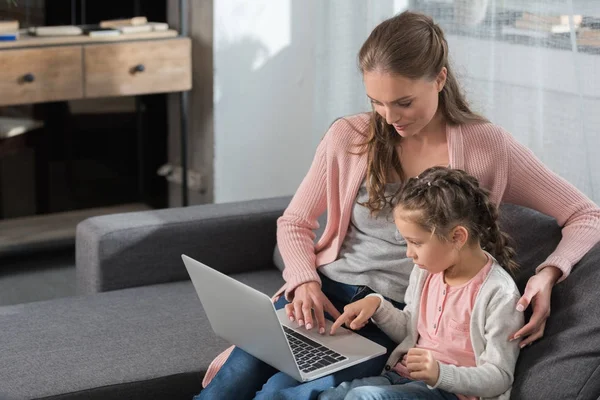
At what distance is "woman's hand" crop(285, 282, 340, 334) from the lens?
82.8 inches

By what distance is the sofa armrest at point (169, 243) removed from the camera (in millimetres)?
2766

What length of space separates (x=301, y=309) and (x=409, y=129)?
443mm

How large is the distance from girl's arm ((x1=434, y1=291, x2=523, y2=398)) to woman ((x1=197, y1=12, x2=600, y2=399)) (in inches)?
1.5

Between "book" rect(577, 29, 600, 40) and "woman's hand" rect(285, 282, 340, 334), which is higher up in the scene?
"book" rect(577, 29, 600, 40)

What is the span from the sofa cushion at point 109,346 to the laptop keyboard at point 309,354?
335 millimetres

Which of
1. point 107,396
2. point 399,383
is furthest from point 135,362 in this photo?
point 399,383

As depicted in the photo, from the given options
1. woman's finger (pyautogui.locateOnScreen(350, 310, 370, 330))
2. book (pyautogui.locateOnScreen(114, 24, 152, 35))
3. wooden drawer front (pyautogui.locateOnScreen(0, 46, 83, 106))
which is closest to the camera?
woman's finger (pyautogui.locateOnScreen(350, 310, 370, 330))

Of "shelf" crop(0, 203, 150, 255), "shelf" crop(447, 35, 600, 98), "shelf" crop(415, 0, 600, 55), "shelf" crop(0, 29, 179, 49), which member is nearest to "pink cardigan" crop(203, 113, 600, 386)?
"shelf" crop(447, 35, 600, 98)

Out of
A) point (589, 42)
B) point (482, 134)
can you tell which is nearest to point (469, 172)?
point (482, 134)

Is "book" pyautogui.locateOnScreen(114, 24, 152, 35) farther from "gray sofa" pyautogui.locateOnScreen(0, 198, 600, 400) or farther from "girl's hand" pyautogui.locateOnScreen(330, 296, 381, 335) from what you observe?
"girl's hand" pyautogui.locateOnScreen(330, 296, 381, 335)

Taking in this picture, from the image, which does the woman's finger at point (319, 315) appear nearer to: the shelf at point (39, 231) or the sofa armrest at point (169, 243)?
the sofa armrest at point (169, 243)

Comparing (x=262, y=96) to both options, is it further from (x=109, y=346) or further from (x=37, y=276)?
(x=109, y=346)

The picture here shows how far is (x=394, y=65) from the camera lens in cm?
203

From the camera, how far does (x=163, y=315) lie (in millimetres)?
2576
